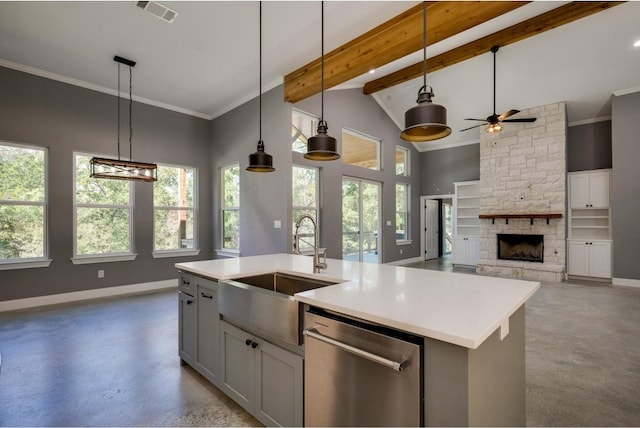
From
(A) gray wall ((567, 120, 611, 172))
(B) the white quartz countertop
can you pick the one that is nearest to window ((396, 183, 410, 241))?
(A) gray wall ((567, 120, 611, 172))

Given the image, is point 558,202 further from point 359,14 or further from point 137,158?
point 137,158

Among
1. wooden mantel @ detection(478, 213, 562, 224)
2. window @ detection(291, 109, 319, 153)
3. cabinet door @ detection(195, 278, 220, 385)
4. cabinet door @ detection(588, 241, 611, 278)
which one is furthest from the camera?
wooden mantel @ detection(478, 213, 562, 224)

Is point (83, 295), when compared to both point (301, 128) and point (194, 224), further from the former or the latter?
point (301, 128)

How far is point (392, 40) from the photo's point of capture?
3.38 m

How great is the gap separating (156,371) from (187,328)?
1.54 ft

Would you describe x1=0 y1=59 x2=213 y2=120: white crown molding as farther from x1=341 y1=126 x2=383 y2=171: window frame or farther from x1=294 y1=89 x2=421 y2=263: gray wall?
x1=341 y1=126 x2=383 y2=171: window frame

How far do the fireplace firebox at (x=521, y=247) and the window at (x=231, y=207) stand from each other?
→ 5999 mm

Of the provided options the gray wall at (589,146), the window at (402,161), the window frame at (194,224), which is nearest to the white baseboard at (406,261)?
the window at (402,161)

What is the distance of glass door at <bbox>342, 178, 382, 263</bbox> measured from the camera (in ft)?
21.0

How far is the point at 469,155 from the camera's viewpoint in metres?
8.12

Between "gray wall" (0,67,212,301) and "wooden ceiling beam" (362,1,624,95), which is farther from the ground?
"wooden ceiling beam" (362,1,624,95)

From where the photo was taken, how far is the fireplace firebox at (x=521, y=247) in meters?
6.62

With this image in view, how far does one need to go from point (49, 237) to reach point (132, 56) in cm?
290

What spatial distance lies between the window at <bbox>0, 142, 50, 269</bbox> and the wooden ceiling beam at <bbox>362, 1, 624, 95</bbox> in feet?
20.4
